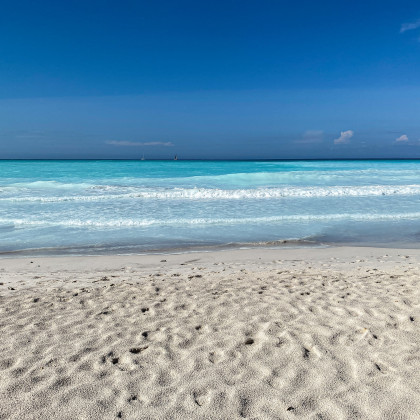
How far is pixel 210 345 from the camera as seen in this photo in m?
4.23

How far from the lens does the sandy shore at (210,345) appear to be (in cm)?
321

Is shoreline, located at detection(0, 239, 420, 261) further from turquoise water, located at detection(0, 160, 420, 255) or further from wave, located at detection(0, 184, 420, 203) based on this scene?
wave, located at detection(0, 184, 420, 203)

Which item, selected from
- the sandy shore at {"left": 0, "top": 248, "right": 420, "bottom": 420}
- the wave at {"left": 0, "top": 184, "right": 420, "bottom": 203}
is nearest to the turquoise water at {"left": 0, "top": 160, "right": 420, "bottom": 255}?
the wave at {"left": 0, "top": 184, "right": 420, "bottom": 203}

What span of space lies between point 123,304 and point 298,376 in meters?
2.88

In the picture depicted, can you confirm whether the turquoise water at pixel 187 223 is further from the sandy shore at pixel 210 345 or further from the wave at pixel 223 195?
the sandy shore at pixel 210 345

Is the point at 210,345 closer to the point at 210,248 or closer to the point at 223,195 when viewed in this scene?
the point at 210,248

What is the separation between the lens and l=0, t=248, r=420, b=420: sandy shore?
3.21m

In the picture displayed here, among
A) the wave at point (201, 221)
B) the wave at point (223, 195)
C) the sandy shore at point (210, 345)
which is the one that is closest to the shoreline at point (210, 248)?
the sandy shore at point (210, 345)

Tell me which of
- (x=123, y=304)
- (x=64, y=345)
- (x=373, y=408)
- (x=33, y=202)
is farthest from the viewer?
(x=33, y=202)

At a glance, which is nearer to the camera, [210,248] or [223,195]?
[210,248]

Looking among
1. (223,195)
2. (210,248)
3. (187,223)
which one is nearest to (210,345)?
(210,248)

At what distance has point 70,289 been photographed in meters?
6.32

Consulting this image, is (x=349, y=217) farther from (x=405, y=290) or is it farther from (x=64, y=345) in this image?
(x=64, y=345)

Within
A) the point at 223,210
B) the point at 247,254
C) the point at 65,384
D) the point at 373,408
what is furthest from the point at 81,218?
the point at 373,408
